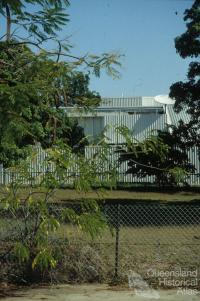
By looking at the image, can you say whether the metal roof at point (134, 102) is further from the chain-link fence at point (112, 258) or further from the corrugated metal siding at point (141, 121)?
the chain-link fence at point (112, 258)

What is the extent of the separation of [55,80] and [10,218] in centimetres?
243

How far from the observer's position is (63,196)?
75.4 ft

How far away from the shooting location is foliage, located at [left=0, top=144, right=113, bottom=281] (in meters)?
7.23

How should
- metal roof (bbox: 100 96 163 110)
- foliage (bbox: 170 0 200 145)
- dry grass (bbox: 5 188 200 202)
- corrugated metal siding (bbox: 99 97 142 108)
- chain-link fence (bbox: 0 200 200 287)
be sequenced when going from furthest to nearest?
corrugated metal siding (bbox: 99 97 142 108) → metal roof (bbox: 100 96 163 110) → dry grass (bbox: 5 188 200 202) → foliage (bbox: 170 0 200 145) → chain-link fence (bbox: 0 200 200 287)

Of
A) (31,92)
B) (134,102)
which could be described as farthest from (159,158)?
(134,102)

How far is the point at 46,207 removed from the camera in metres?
7.47

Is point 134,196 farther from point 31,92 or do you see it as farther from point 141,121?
point 141,121

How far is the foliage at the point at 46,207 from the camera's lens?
7230 millimetres

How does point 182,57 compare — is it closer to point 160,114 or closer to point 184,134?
point 184,134

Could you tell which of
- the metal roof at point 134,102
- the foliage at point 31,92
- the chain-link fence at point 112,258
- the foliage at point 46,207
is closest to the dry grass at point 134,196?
the chain-link fence at point 112,258

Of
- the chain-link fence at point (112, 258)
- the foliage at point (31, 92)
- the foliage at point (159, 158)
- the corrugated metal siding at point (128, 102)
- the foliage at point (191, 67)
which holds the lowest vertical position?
the chain-link fence at point (112, 258)

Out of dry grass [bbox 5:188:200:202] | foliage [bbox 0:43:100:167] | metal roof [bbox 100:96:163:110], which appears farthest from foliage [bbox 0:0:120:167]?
metal roof [bbox 100:96:163:110]

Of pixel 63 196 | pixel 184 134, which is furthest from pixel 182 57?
pixel 63 196

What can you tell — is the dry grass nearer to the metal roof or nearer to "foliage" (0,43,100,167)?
"foliage" (0,43,100,167)
